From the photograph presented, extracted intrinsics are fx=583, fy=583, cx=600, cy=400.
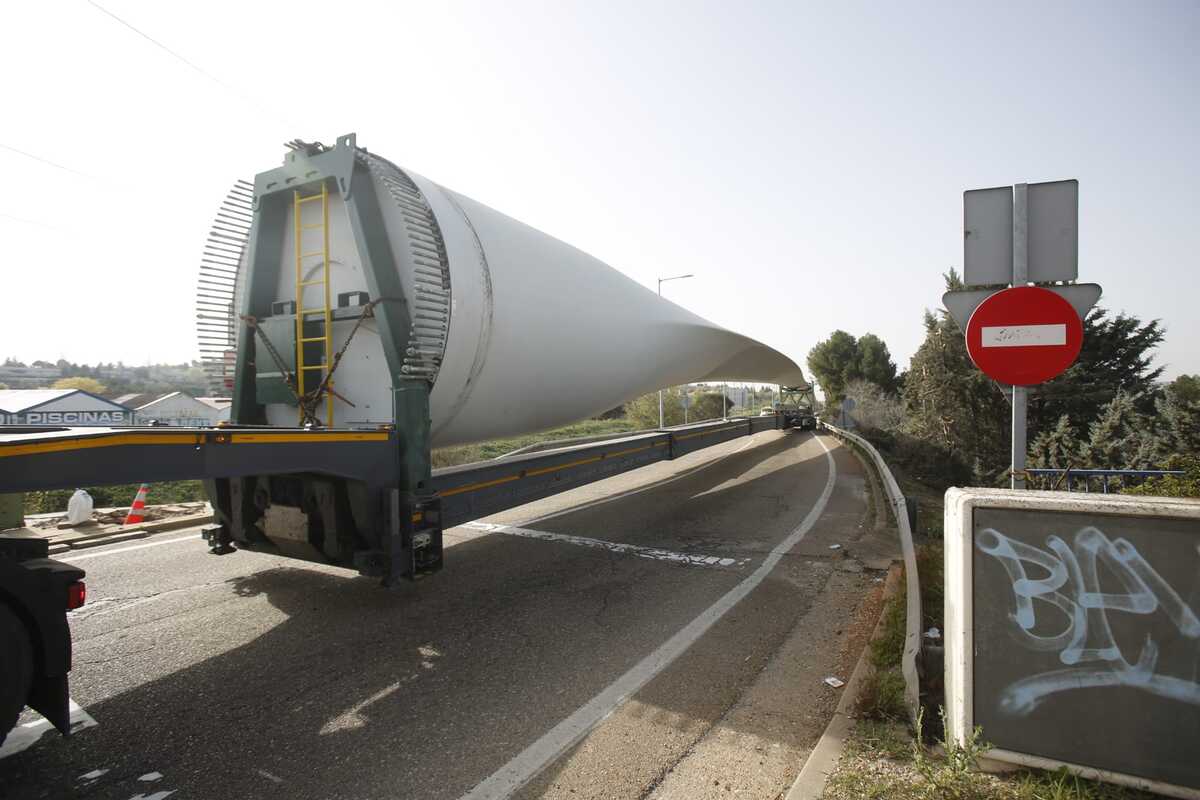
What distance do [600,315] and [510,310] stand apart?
7.38 ft

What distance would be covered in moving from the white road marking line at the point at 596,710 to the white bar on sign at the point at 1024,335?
2884 mm

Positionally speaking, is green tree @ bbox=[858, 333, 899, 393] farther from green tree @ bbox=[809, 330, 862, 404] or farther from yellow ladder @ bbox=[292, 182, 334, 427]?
yellow ladder @ bbox=[292, 182, 334, 427]

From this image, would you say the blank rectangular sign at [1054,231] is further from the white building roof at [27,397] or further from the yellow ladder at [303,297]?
the white building roof at [27,397]

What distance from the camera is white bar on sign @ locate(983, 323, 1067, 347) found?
330 cm

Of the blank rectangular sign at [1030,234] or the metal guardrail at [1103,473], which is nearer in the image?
the blank rectangular sign at [1030,234]

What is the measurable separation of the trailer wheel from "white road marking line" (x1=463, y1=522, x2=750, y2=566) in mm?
5071

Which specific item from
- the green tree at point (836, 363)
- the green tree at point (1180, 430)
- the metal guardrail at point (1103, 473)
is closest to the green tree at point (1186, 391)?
the green tree at point (1180, 430)

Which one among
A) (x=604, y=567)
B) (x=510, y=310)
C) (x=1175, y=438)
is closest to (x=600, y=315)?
(x=510, y=310)

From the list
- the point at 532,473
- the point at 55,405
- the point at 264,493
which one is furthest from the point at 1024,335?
the point at 55,405

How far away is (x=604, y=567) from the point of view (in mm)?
6258


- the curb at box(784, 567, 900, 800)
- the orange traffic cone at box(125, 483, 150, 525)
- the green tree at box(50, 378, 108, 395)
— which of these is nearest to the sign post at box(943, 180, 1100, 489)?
the curb at box(784, 567, 900, 800)

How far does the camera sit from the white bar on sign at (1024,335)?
3.30m

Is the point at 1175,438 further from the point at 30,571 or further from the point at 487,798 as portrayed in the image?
the point at 30,571

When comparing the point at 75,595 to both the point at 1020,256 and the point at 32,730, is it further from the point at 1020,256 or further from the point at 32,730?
the point at 1020,256
